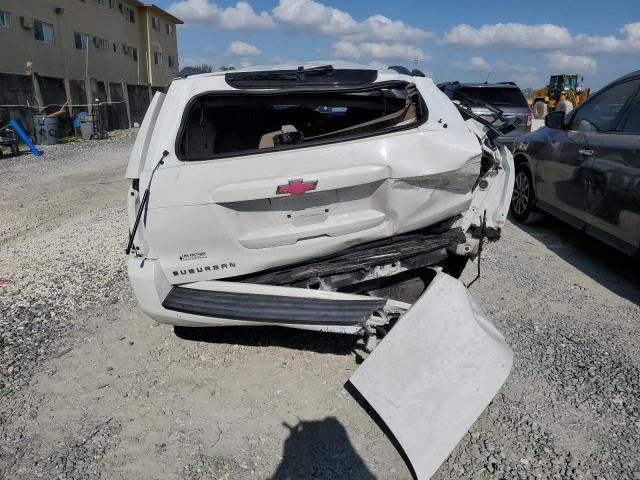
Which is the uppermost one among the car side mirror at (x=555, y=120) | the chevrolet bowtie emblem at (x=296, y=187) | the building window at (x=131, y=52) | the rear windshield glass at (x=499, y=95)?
the building window at (x=131, y=52)

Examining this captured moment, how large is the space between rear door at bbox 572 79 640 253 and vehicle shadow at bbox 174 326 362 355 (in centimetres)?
260

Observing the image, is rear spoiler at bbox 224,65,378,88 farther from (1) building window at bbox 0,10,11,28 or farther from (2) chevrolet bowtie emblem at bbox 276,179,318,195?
(1) building window at bbox 0,10,11,28

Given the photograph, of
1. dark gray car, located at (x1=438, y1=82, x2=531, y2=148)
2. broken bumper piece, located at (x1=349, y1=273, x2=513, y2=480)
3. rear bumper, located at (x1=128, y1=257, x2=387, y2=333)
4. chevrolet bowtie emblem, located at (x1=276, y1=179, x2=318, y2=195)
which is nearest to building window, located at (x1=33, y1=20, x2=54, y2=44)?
dark gray car, located at (x1=438, y1=82, x2=531, y2=148)

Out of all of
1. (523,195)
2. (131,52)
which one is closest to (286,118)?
(523,195)

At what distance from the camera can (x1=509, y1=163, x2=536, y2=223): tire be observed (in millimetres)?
6554

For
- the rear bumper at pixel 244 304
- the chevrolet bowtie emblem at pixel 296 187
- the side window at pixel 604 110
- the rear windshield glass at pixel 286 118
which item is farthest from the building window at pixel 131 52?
the chevrolet bowtie emblem at pixel 296 187

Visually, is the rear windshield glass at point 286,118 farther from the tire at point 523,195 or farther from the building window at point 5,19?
the building window at point 5,19

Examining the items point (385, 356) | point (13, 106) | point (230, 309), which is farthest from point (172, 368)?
Result: point (13, 106)

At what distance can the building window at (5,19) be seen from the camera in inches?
899

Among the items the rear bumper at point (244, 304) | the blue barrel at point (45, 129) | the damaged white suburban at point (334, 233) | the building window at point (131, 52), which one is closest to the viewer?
the damaged white suburban at point (334, 233)

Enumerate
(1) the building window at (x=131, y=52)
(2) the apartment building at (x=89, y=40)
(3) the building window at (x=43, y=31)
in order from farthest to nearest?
(1) the building window at (x=131, y=52)
(3) the building window at (x=43, y=31)
(2) the apartment building at (x=89, y=40)

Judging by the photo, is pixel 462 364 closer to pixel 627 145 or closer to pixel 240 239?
pixel 240 239

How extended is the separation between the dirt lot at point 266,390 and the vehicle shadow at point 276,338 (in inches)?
0.6

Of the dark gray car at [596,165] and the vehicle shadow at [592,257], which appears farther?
the vehicle shadow at [592,257]
